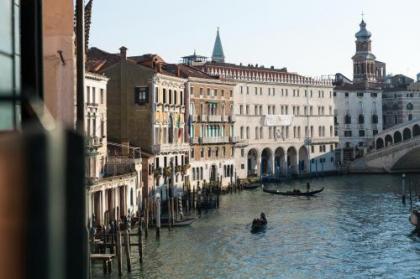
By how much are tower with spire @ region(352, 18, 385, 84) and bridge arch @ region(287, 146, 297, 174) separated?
52.9 feet

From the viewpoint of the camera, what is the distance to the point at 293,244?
17344 millimetres

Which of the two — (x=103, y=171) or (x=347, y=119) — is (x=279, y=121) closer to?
(x=347, y=119)

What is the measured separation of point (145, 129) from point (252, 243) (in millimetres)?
10203

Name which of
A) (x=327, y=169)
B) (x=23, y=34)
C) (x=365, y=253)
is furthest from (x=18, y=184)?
(x=327, y=169)

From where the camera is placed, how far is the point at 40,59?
1528 mm

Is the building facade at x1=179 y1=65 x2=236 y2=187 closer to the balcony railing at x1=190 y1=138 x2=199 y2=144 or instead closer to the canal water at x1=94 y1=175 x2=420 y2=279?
the balcony railing at x1=190 y1=138 x2=199 y2=144

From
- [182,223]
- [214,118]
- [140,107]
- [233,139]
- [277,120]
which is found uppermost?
[277,120]

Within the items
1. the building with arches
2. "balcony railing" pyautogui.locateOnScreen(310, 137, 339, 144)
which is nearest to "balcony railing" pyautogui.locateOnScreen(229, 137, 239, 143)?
the building with arches

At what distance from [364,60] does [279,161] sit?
19458mm

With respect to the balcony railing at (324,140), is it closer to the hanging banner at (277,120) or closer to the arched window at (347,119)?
the hanging banner at (277,120)

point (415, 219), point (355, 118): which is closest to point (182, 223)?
point (415, 219)

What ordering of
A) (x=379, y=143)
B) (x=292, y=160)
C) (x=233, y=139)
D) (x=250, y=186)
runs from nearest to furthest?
(x=250, y=186)
(x=233, y=139)
(x=292, y=160)
(x=379, y=143)

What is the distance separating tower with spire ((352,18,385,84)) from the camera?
57531 millimetres

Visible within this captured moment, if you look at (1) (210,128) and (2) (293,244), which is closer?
(2) (293,244)
